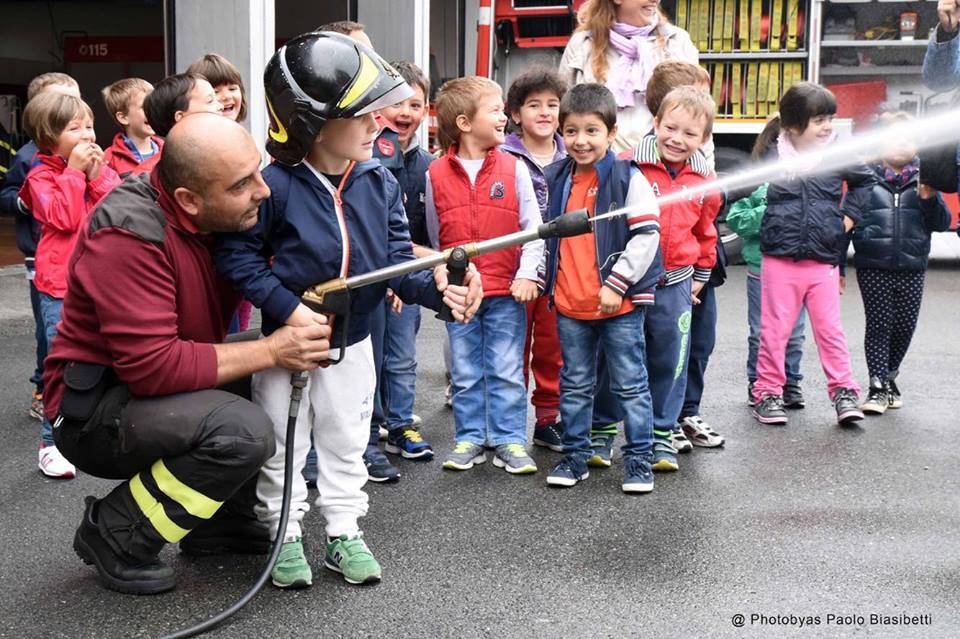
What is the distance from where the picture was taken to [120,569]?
362cm

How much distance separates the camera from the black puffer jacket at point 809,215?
6012 millimetres

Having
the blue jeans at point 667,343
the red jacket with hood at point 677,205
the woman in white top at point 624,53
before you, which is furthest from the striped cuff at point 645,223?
the woman in white top at point 624,53

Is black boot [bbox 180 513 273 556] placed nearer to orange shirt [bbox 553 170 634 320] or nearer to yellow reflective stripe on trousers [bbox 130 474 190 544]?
yellow reflective stripe on trousers [bbox 130 474 190 544]

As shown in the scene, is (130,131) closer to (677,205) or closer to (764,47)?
(677,205)

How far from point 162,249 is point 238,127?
16.9 inches

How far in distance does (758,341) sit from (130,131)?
135 inches

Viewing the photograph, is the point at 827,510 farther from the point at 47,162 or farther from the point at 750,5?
the point at 750,5

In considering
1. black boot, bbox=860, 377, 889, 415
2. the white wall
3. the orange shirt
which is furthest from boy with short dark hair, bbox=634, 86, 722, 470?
the white wall

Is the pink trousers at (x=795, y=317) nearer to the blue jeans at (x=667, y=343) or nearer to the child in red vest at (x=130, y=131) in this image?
the blue jeans at (x=667, y=343)

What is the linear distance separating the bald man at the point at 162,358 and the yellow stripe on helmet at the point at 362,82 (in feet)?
1.01

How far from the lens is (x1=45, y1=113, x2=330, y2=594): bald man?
341 centimetres

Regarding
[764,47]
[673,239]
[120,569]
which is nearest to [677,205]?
[673,239]

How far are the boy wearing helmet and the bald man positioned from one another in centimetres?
12

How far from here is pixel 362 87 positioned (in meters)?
3.56
